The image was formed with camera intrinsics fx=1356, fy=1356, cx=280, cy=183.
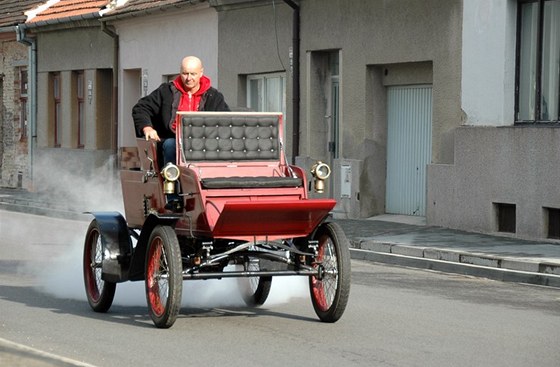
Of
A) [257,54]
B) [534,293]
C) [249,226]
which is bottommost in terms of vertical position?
[534,293]

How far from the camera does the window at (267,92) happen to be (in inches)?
1056

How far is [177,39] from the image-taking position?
100 feet

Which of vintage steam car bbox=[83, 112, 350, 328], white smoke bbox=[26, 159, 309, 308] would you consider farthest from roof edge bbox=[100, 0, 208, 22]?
vintage steam car bbox=[83, 112, 350, 328]

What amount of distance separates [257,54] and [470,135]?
293 inches

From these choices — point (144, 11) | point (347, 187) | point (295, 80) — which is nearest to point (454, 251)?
point (347, 187)

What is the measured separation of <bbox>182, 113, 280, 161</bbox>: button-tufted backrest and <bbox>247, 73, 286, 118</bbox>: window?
15097 mm

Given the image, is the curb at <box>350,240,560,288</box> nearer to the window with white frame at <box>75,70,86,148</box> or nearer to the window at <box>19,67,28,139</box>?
the window with white frame at <box>75,70,86,148</box>

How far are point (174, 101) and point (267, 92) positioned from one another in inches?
627

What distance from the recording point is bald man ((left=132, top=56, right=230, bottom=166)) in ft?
37.3

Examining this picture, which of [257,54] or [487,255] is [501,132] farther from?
[257,54]

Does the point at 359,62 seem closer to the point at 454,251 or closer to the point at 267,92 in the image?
the point at 267,92

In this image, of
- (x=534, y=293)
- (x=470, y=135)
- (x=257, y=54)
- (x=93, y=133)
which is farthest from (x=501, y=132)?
(x=93, y=133)

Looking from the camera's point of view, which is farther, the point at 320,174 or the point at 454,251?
the point at 454,251

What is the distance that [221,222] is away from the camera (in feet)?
33.6
